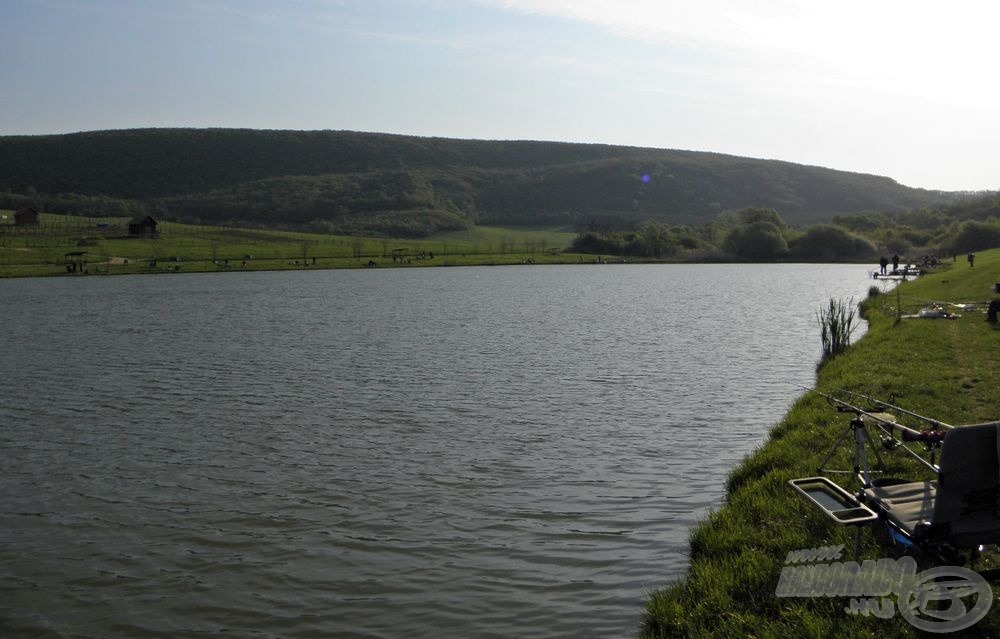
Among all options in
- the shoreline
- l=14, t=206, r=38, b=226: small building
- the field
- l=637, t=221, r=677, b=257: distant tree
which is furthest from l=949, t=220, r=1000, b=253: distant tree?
l=14, t=206, r=38, b=226: small building

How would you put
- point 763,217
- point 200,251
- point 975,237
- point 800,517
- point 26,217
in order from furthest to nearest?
point 763,217 < point 26,217 < point 200,251 < point 975,237 < point 800,517

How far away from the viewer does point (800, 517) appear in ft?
31.7

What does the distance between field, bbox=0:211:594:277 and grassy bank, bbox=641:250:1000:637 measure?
8801 cm

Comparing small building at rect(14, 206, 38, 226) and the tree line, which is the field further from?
the tree line

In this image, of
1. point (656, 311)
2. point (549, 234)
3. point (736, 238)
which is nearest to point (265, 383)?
point (656, 311)

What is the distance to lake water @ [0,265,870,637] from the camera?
929 cm

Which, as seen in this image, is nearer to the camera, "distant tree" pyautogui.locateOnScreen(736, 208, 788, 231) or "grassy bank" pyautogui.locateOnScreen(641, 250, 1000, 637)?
"grassy bank" pyautogui.locateOnScreen(641, 250, 1000, 637)

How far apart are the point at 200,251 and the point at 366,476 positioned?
10802 centimetres

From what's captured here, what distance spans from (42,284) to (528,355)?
63.1 metres

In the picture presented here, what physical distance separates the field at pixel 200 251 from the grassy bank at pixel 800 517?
8801cm

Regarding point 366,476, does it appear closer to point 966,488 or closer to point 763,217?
point 966,488

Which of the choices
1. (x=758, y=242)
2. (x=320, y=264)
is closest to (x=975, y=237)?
(x=758, y=242)

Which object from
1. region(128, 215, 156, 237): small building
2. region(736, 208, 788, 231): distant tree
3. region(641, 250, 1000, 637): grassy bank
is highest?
region(736, 208, 788, 231): distant tree

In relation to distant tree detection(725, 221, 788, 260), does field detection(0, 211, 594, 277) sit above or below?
below
